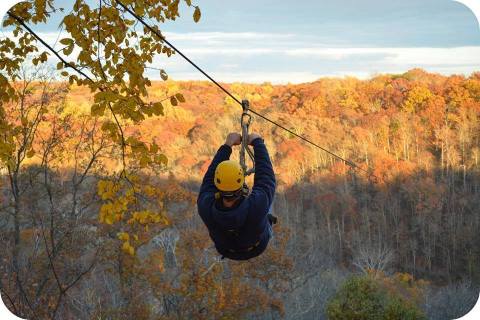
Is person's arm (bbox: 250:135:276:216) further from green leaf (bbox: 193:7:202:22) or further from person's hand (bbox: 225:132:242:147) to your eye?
green leaf (bbox: 193:7:202:22)

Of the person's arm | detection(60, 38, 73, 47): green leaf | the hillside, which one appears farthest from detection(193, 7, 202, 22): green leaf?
the hillside

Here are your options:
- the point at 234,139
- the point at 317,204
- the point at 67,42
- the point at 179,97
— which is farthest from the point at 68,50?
the point at 317,204

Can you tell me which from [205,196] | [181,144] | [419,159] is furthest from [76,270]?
[419,159]

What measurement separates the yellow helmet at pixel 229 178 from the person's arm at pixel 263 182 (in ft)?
0.43

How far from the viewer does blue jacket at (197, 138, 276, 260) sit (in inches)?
99.9

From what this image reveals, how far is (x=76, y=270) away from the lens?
11.6m

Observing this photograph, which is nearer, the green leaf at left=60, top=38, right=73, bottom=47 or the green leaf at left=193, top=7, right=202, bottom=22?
the green leaf at left=60, top=38, right=73, bottom=47

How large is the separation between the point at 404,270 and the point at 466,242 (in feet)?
13.3

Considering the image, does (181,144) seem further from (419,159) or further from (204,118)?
(419,159)

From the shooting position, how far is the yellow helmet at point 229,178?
248 centimetres

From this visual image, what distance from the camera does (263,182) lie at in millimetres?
2637

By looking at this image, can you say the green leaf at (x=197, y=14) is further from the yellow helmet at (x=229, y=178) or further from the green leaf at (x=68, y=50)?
the yellow helmet at (x=229, y=178)

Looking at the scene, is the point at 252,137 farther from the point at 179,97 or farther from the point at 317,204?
the point at 317,204

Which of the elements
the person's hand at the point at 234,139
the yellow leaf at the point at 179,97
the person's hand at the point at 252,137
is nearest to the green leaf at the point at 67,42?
the yellow leaf at the point at 179,97
